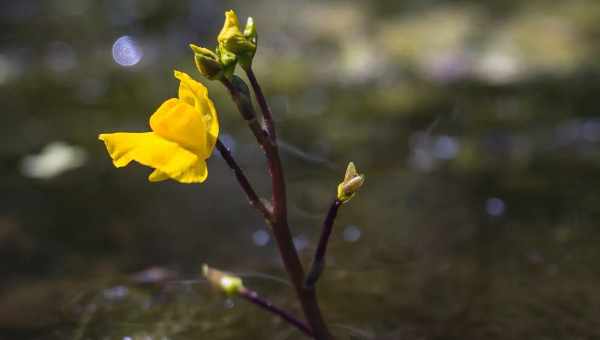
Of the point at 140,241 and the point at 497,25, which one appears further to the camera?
the point at 497,25

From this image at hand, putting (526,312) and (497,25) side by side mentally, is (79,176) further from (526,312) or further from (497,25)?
(497,25)

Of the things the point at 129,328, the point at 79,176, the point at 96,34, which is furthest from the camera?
the point at 96,34

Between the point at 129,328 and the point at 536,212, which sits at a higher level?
the point at 129,328

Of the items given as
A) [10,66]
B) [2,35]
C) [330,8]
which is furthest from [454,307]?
[2,35]

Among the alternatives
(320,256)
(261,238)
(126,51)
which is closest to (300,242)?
(261,238)

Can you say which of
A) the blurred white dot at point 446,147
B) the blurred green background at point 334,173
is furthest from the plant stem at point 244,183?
the blurred white dot at point 446,147

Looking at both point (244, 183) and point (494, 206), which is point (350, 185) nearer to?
point (244, 183)

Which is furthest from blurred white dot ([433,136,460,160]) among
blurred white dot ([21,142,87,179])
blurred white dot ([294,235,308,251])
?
blurred white dot ([21,142,87,179])

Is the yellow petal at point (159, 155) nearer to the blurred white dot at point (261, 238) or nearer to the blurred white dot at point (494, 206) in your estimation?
the blurred white dot at point (261, 238)
